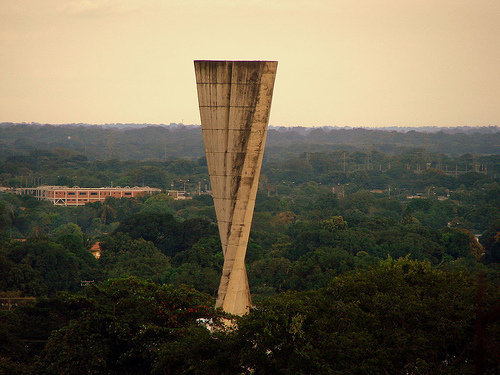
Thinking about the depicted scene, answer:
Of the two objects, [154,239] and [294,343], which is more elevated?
[294,343]

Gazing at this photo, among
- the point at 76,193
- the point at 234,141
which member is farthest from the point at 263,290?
the point at 76,193

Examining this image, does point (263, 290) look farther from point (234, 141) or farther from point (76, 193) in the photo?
point (76, 193)

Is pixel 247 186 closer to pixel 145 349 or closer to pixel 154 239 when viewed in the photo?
pixel 145 349

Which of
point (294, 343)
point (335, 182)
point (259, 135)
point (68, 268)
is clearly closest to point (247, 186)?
point (259, 135)

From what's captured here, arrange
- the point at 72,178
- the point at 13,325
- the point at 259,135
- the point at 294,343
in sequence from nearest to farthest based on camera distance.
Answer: the point at 294,343 < the point at 259,135 < the point at 13,325 < the point at 72,178

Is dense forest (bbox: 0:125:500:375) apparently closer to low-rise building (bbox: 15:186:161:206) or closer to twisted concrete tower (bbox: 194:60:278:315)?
twisted concrete tower (bbox: 194:60:278:315)

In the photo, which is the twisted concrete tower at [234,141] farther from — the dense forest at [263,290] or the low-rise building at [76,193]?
the low-rise building at [76,193]

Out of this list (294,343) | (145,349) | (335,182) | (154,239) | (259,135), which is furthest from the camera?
(335,182)
